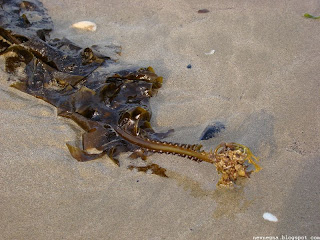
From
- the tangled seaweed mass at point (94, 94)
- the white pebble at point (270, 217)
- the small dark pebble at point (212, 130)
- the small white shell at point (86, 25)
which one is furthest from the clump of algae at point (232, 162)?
the small white shell at point (86, 25)

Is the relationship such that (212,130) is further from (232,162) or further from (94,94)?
(94,94)

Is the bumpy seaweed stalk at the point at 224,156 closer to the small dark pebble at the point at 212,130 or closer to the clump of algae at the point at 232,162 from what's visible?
the clump of algae at the point at 232,162

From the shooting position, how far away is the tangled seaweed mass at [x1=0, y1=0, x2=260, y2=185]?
2201mm

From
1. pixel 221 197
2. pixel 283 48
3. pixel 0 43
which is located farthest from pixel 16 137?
pixel 283 48

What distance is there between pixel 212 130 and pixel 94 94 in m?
0.86

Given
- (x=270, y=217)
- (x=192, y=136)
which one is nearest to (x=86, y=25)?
(x=192, y=136)

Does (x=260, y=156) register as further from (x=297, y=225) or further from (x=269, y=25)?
(x=269, y=25)

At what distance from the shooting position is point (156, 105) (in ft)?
9.28

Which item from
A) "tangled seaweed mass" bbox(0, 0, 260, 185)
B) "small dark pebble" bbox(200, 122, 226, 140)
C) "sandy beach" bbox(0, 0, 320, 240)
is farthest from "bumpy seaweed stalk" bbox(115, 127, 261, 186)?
"small dark pebble" bbox(200, 122, 226, 140)

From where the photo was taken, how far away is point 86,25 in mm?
3701

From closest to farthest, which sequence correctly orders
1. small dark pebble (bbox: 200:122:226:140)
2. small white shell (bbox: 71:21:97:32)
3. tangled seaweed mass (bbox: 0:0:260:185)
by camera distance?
tangled seaweed mass (bbox: 0:0:260:185), small dark pebble (bbox: 200:122:226:140), small white shell (bbox: 71:21:97:32)

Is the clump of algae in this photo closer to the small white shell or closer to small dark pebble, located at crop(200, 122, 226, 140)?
small dark pebble, located at crop(200, 122, 226, 140)

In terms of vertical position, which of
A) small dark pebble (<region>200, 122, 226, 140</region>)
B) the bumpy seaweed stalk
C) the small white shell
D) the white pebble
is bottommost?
the white pebble

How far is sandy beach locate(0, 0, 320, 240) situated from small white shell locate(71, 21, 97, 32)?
1.8 inches
